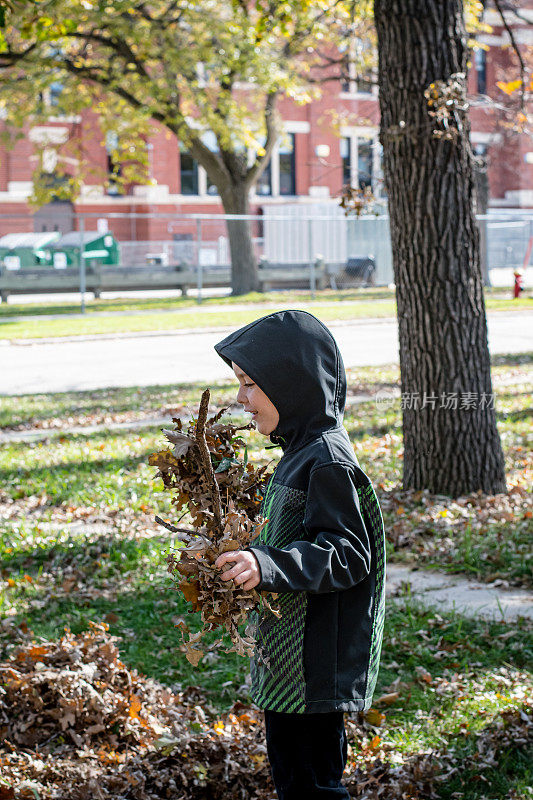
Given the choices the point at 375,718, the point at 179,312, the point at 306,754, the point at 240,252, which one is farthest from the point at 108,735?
the point at 240,252

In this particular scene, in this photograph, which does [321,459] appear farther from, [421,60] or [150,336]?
[150,336]

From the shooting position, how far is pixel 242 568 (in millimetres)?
2051

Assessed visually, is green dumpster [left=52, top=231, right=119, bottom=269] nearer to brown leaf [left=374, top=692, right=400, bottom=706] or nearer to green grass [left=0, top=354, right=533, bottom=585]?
green grass [left=0, top=354, right=533, bottom=585]

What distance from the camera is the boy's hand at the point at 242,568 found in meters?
2.04

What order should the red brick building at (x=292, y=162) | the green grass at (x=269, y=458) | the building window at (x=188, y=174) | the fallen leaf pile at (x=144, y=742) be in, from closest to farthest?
the fallen leaf pile at (x=144, y=742)
the green grass at (x=269, y=458)
the red brick building at (x=292, y=162)
the building window at (x=188, y=174)

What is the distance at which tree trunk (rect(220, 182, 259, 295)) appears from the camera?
2550 centimetres

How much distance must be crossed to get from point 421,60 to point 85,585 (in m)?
3.88

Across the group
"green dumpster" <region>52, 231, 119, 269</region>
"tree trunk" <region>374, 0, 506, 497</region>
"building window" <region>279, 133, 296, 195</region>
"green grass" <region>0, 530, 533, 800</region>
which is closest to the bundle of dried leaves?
"green grass" <region>0, 530, 533, 800</region>

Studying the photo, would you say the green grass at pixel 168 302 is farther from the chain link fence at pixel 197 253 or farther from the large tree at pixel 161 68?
the large tree at pixel 161 68

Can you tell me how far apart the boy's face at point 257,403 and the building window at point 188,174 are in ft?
121

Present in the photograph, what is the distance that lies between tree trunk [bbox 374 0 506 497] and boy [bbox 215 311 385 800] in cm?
392

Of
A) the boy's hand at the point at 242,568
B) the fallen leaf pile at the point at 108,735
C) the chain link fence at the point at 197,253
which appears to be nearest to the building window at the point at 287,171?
the chain link fence at the point at 197,253

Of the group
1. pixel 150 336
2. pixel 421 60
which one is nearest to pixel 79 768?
pixel 421 60

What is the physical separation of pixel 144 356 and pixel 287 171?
1024 inches
